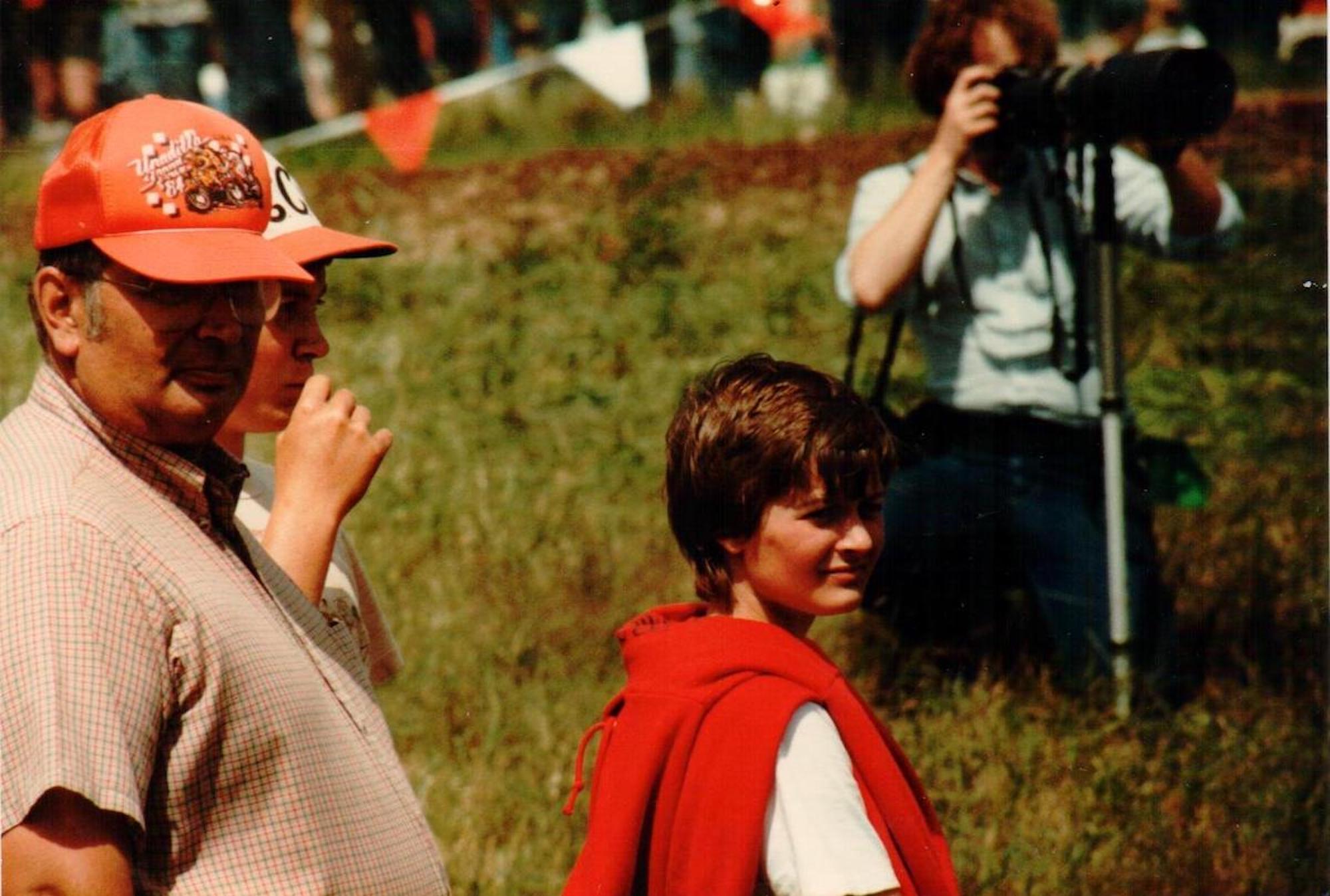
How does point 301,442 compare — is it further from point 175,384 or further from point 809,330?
point 809,330

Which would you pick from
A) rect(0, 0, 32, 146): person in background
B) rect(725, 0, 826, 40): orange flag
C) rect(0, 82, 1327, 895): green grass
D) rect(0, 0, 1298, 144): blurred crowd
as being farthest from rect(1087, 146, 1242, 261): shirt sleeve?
rect(0, 0, 32, 146): person in background

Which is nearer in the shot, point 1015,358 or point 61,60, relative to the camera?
point 1015,358

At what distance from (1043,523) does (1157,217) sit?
0.80 metres

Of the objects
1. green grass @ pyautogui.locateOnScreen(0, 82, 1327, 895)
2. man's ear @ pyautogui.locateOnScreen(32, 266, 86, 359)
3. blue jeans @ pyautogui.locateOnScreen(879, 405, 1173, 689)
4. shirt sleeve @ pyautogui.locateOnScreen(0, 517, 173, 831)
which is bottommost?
green grass @ pyautogui.locateOnScreen(0, 82, 1327, 895)

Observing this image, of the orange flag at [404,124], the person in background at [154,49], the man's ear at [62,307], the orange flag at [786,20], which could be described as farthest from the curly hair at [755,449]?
the person in background at [154,49]

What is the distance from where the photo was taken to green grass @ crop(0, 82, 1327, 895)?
13.1ft

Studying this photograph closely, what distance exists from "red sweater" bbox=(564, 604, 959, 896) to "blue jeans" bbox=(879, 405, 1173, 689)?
225 centimetres

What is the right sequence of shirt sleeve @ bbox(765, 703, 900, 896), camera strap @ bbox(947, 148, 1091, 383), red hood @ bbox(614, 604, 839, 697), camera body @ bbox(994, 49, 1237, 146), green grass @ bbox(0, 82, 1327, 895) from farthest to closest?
camera strap @ bbox(947, 148, 1091, 383)
green grass @ bbox(0, 82, 1327, 895)
camera body @ bbox(994, 49, 1237, 146)
red hood @ bbox(614, 604, 839, 697)
shirt sleeve @ bbox(765, 703, 900, 896)

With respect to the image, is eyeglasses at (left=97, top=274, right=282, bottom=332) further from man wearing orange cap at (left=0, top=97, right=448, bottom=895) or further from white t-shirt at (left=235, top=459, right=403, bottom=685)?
white t-shirt at (left=235, top=459, right=403, bottom=685)

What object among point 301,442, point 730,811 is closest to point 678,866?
point 730,811

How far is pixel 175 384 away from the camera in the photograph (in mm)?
1857

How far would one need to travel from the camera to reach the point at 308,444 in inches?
89.0

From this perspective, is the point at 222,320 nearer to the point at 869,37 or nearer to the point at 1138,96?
the point at 1138,96

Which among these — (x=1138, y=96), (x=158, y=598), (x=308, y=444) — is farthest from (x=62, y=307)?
(x=1138, y=96)
